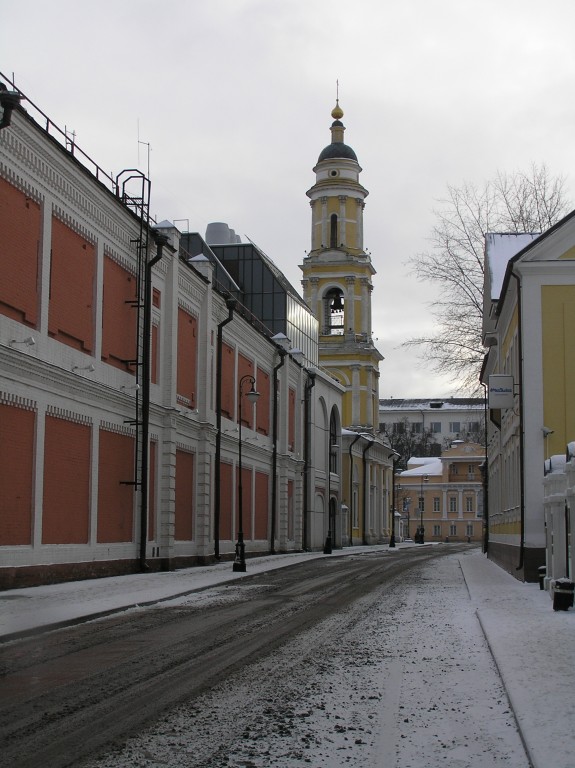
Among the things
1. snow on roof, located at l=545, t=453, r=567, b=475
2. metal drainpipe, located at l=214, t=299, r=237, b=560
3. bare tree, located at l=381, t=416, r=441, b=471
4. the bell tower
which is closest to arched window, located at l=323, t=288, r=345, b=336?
the bell tower

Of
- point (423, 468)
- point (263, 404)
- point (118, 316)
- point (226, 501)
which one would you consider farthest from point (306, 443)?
point (423, 468)

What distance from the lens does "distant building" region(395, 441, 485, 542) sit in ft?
395

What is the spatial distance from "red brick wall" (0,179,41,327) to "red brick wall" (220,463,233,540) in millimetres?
16392

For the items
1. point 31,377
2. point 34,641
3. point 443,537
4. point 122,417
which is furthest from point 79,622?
point 443,537

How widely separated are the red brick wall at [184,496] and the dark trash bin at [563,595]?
16.9 metres

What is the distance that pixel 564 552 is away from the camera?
58.3 feet

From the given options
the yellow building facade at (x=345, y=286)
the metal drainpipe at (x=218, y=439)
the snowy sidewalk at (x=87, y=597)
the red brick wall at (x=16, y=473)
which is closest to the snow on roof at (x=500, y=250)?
the metal drainpipe at (x=218, y=439)

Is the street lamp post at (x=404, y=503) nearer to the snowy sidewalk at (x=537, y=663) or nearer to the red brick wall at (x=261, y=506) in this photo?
the red brick wall at (x=261, y=506)

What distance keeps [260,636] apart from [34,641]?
110 inches

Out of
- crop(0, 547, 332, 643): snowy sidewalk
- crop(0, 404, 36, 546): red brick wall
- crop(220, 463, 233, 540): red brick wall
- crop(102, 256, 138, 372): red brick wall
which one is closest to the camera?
crop(0, 547, 332, 643): snowy sidewalk

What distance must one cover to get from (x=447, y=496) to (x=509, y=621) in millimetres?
108746

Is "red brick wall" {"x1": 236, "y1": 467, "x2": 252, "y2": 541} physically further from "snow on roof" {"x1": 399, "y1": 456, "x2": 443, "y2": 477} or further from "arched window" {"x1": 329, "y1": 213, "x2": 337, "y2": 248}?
"snow on roof" {"x1": 399, "y1": 456, "x2": 443, "y2": 477}

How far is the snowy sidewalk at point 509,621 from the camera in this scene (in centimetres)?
733

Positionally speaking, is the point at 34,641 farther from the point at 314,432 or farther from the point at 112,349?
the point at 314,432
